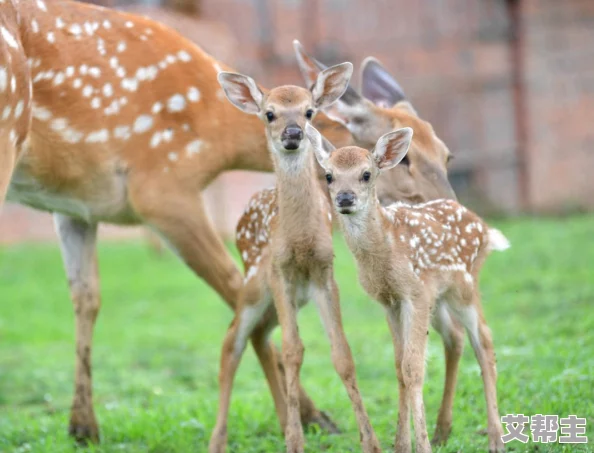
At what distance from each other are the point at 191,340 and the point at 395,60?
1025 cm

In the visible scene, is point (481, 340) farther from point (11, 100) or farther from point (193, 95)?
point (11, 100)

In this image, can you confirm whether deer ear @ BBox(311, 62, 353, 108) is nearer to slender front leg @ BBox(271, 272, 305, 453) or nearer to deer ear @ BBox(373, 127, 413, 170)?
deer ear @ BBox(373, 127, 413, 170)

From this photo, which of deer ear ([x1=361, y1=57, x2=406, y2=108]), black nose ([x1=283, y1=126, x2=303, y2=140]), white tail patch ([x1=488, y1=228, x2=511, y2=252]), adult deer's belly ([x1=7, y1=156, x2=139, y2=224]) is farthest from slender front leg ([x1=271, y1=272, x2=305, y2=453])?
deer ear ([x1=361, y1=57, x2=406, y2=108])

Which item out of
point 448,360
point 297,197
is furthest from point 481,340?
point 297,197

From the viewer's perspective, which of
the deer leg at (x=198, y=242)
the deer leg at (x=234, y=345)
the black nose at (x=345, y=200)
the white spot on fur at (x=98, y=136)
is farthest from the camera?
the white spot on fur at (x=98, y=136)

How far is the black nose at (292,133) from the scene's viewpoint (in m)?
5.01

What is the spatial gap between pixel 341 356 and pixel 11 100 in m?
2.06

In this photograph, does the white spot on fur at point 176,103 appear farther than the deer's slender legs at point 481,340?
Yes

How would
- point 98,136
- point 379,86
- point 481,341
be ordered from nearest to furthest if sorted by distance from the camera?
point 481,341, point 98,136, point 379,86

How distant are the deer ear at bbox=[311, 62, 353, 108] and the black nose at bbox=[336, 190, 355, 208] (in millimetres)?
811

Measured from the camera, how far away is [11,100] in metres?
5.19

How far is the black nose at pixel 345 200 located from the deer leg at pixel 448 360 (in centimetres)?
90

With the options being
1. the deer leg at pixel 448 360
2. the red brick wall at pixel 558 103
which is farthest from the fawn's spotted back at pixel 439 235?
the red brick wall at pixel 558 103

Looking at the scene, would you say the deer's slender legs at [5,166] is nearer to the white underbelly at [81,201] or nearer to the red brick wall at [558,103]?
the white underbelly at [81,201]
